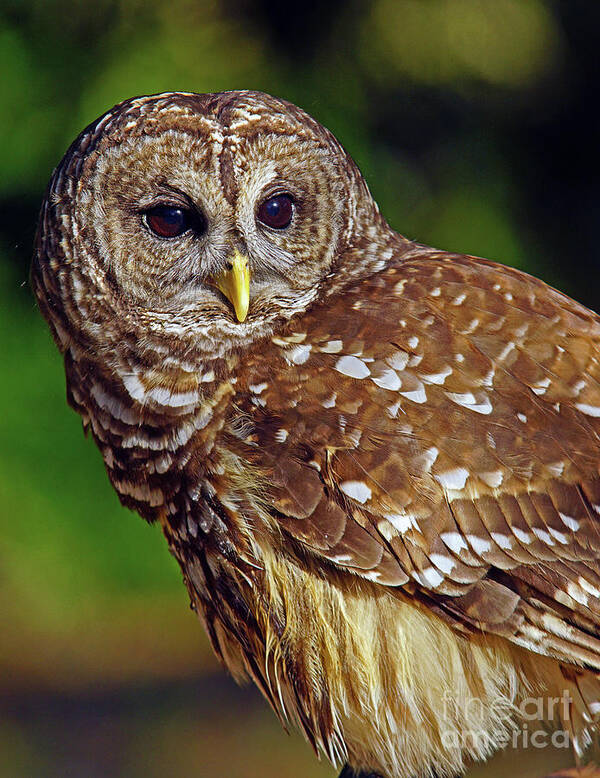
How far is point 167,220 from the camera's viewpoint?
1.82m

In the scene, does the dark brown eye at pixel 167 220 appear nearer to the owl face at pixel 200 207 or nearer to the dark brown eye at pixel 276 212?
the owl face at pixel 200 207

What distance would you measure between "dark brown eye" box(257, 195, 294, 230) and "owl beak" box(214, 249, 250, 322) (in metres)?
0.11

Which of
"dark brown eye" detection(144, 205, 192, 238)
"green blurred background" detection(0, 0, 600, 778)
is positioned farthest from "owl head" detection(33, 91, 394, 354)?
"green blurred background" detection(0, 0, 600, 778)

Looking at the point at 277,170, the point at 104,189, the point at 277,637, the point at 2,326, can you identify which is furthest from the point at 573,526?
the point at 2,326

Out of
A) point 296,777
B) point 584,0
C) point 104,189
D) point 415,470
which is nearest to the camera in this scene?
point 415,470

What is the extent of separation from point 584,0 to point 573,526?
9.48ft

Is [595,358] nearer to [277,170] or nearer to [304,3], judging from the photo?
[277,170]

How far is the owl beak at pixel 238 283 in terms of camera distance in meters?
1.76

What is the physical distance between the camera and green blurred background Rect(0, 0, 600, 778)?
3.70 metres

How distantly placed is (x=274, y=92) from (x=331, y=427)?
8.30 feet

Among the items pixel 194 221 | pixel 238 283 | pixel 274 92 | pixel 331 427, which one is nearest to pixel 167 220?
pixel 194 221

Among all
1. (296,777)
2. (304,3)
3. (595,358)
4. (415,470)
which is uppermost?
(304,3)

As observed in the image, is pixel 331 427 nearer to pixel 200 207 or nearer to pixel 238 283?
pixel 238 283

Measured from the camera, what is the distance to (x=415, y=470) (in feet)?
5.44
